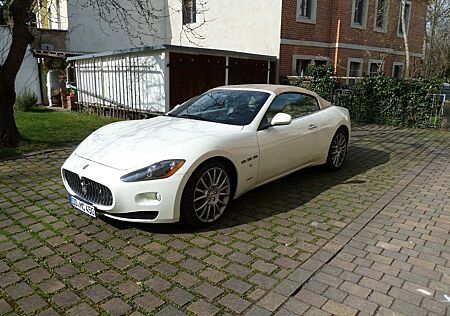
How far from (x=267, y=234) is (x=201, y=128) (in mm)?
1454

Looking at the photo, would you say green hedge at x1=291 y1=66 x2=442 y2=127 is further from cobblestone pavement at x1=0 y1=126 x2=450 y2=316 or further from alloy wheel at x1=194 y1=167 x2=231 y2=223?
alloy wheel at x1=194 y1=167 x2=231 y2=223

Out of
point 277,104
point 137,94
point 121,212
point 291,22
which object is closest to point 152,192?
point 121,212

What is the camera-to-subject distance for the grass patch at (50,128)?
25.1ft

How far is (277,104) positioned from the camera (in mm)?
4996

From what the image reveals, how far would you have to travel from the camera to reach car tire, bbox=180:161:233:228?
372 cm

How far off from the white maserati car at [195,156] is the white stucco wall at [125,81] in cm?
616

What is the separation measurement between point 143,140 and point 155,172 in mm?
620

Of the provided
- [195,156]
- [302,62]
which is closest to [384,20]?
[302,62]

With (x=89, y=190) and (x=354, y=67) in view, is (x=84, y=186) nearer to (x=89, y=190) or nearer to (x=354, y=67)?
(x=89, y=190)

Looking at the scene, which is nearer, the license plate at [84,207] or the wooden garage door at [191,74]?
the license plate at [84,207]

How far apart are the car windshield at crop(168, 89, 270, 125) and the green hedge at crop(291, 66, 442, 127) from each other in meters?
8.76

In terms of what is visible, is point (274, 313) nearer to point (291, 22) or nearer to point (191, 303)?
point (191, 303)

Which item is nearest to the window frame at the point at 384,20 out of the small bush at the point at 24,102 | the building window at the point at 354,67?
the building window at the point at 354,67

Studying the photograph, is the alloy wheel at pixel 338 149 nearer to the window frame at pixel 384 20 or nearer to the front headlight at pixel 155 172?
the front headlight at pixel 155 172
